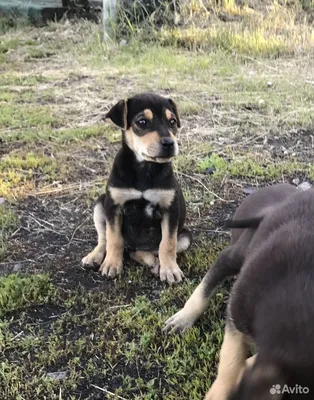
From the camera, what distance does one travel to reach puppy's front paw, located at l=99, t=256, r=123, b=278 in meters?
3.81

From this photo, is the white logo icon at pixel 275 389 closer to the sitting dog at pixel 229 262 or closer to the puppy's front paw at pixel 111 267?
the sitting dog at pixel 229 262

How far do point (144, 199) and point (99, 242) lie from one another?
0.50 m

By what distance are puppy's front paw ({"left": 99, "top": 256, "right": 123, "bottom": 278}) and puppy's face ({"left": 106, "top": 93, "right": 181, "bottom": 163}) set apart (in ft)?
2.42

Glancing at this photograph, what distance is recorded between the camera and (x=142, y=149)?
3838 mm

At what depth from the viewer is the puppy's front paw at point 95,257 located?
154 inches

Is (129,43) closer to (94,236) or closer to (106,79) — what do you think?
(106,79)

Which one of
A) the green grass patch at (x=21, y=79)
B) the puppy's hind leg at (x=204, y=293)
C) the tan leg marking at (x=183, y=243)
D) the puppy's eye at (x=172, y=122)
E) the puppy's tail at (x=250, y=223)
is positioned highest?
the puppy's eye at (x=172, y=122)

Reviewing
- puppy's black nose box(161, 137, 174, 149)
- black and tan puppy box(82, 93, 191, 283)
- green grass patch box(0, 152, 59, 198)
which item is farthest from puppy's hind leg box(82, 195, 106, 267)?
green grass patch box(0, 152, 59, 198)

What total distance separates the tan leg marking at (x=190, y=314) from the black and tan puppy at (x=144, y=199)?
50 cm

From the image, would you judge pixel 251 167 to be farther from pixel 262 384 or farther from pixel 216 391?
pixel 262 384

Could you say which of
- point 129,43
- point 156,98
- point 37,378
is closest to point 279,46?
point 129,43

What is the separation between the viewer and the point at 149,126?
3.93 meters

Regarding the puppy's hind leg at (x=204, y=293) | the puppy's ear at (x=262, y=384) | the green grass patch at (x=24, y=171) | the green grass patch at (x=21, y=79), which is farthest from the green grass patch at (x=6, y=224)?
the green grass patch at (x=21, y=79)

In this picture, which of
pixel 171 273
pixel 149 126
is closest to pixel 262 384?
pixel 171 273
